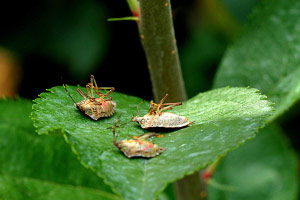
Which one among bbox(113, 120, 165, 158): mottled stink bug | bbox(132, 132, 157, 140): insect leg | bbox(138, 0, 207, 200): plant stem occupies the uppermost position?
bbox(138, 0, 207, 200): plant stem

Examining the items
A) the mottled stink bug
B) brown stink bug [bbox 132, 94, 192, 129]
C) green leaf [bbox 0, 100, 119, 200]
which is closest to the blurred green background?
green leaf [bbox 0, 100, 119, 200]

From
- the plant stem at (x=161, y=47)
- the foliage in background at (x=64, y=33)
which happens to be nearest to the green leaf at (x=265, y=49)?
the plant stem at (x=161, y=47)

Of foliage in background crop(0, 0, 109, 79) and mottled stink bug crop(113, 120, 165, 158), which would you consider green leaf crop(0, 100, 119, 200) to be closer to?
mottled stink bug crop(113, 120, 165, 158)

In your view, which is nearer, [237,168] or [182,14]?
[237,168]

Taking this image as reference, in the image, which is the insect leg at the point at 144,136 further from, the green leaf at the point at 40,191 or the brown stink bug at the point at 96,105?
the green leaf at the point at 40,191

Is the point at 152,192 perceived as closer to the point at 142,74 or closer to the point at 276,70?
the point at 276,70

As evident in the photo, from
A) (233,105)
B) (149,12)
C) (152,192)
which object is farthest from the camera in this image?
(149,12)

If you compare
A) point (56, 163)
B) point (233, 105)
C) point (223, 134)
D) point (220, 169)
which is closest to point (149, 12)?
point (233, 105)
